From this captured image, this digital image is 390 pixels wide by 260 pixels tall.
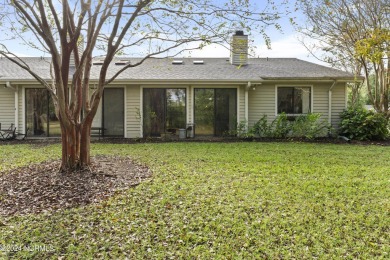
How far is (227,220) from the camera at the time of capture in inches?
141

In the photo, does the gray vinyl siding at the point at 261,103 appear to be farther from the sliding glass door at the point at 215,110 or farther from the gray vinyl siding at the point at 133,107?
the gray vinyl siding at the point at 133,107

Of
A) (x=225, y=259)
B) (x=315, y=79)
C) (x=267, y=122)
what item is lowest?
(x=225, y=259)

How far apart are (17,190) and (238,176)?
12.9 feet

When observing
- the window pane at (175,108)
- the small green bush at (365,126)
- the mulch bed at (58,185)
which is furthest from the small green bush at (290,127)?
the mulch bed at (58,185)

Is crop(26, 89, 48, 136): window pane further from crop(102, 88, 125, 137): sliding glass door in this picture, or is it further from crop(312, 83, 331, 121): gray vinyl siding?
crop(312, 83, 331, 121): gray vinyl siding

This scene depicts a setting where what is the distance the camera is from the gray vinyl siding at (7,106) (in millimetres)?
12125

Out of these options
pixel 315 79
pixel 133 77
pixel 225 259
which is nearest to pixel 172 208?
pixel 225 259

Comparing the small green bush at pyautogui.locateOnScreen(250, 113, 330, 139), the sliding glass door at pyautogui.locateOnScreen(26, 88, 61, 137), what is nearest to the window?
the small green bush at pyautogui.locateOnScreen(250, 113, 330, 139)

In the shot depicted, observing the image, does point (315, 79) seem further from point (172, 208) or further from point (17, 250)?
point (17, 250)

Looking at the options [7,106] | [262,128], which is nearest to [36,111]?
[7,106]

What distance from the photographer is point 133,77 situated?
38.0ft

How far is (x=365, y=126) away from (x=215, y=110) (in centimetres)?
594

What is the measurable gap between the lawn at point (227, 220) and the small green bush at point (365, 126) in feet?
19.1

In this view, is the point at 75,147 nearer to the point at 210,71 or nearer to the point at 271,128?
the point at 210,71
